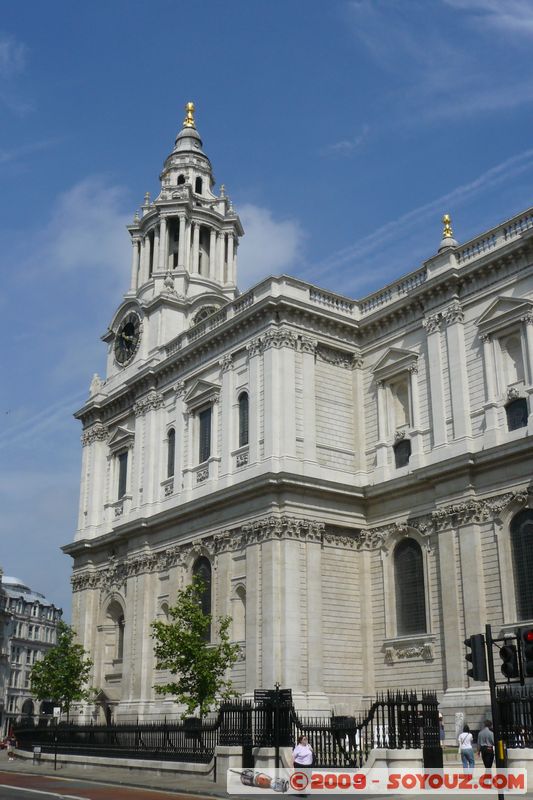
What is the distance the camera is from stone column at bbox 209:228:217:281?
2261 inches

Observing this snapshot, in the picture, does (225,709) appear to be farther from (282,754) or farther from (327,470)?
(327,470)

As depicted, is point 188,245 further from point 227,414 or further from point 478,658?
point 478,658

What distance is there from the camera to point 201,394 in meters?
45.5

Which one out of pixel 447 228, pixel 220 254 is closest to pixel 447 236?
pixel 447 228

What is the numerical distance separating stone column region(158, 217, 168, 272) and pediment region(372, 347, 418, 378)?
19.3 meters

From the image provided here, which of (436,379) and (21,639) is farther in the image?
(21,639)

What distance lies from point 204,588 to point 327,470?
7498 mm

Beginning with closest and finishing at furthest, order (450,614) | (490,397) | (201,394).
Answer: (450,614), (490,397), (201,394)

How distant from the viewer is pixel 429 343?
39125 mm

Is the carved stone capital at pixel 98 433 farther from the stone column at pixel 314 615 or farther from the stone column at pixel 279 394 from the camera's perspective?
the stone column at pixel 314 615

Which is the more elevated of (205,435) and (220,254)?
(220,254)

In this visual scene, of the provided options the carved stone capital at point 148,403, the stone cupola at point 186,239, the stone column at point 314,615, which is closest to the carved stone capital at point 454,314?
the stone column at point 314,615

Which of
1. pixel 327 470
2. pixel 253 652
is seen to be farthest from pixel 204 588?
pixel 327 470

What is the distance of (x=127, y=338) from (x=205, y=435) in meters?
12.7
